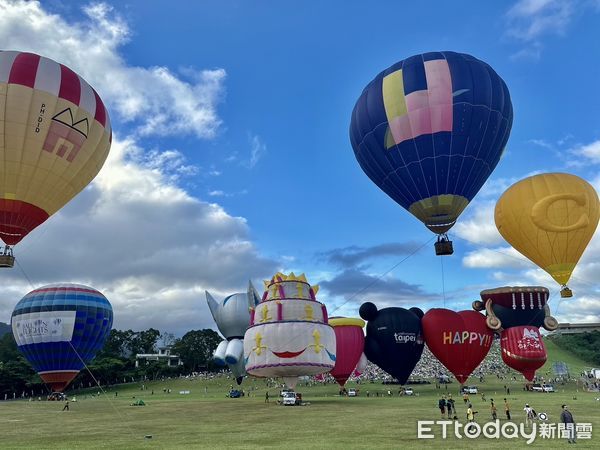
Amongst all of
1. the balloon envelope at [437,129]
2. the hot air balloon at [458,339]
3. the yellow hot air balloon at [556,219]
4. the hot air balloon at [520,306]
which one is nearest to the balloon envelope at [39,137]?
the balloon envelope at [437,129]

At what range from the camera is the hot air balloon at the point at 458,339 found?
45.2 meters

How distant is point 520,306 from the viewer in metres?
48.4

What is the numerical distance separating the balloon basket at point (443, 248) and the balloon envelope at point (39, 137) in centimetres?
1921

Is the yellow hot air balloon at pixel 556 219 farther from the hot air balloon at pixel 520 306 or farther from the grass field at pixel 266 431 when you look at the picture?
the hot air balloon at pixel 520 306

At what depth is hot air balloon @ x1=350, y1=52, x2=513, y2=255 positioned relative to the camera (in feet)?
94.0

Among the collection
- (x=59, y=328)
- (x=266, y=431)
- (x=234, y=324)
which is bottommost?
(x=266, y=431)

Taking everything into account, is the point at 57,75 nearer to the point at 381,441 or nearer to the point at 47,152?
the point at 47,152

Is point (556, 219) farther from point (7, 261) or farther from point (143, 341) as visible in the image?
point (143, 341)

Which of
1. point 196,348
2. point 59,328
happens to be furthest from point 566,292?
point 196,348

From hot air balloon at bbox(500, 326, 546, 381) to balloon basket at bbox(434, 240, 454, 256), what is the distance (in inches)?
841

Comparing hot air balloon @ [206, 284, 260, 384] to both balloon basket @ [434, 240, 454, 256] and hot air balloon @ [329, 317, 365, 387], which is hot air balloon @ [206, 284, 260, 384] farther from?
balloon basket @ [434, 240, 454, 256]

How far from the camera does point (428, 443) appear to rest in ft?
55.9

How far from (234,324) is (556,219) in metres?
36.1

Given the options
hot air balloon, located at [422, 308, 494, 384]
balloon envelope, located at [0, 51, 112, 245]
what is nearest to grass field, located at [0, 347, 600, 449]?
balloon envelope, located at [0, 51, 112, 245]
